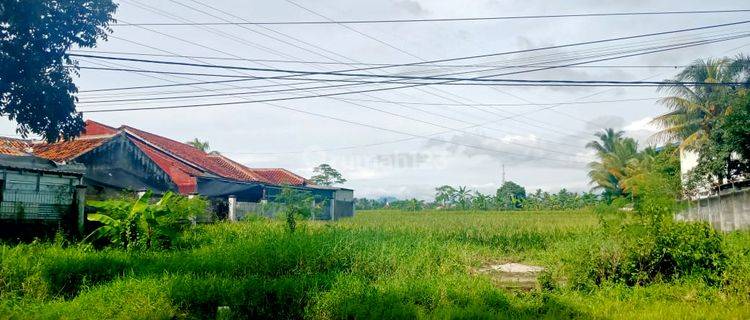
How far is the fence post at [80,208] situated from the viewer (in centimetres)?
1279

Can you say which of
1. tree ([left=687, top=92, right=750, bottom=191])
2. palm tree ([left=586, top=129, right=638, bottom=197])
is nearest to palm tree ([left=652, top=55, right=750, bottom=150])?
tree ([left=687, top=92, right=750, bottom=191])

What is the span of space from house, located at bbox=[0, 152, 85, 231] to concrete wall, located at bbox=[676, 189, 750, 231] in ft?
60.3

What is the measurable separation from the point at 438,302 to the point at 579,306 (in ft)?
6.73

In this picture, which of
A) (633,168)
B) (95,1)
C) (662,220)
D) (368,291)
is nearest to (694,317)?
(662,220)

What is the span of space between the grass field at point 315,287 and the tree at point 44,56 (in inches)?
113

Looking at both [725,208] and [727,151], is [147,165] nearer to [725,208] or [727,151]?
[725,208]

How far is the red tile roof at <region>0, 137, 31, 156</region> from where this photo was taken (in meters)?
18.0

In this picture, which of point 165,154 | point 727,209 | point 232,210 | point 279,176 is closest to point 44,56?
point 232,210

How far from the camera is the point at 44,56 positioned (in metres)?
10.8

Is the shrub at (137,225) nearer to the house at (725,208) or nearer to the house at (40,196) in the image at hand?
the house at (40,196)

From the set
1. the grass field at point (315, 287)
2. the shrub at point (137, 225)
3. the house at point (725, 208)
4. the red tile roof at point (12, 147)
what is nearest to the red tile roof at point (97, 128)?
the red tile roof at point (12, 147)

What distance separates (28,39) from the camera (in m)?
10.5

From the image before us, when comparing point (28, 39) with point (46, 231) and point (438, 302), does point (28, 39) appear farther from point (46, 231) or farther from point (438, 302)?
point (438, 302)

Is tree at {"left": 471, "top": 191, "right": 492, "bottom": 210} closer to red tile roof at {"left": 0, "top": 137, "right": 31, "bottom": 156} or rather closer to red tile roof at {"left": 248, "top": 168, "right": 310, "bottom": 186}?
red tile roof at {"left": 248, "top": 168, "right": 310, "bottom": 186}
